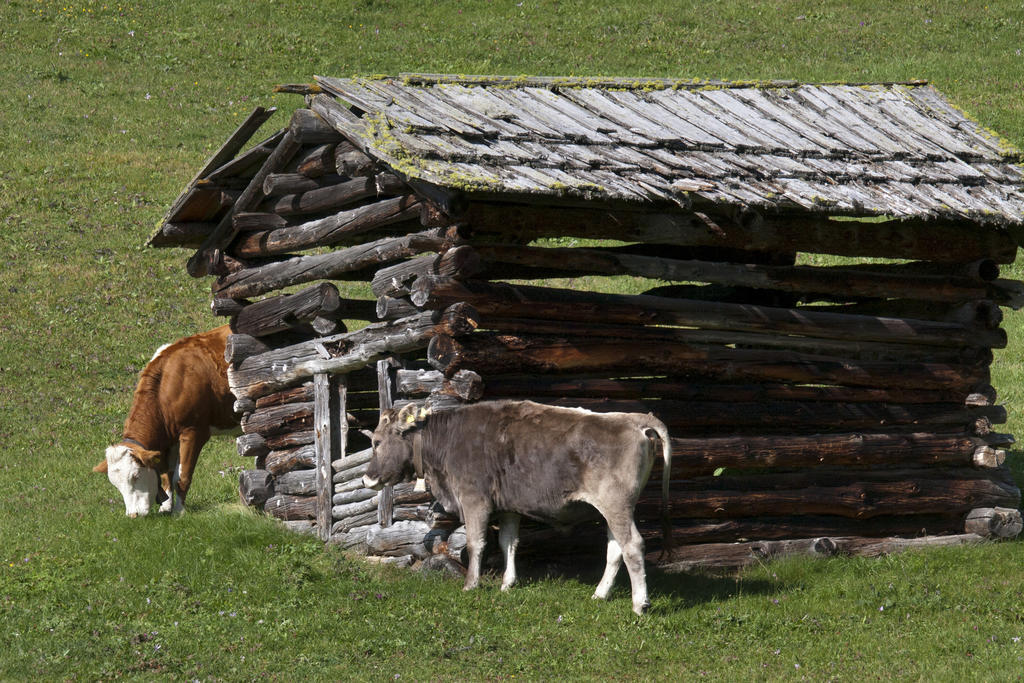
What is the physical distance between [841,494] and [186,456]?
7.28 meters

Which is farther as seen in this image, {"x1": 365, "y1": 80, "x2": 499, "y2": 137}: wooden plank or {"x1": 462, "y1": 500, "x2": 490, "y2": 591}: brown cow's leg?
{"x1": 365, "y1": 80, "x2": 499, "y2": 137}: wooden plank

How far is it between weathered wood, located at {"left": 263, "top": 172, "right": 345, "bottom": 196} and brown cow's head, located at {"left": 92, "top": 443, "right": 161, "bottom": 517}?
3538mm

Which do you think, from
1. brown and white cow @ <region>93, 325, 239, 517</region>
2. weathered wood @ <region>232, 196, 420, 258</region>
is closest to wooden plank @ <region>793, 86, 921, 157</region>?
weathered wood @ <region>232, 196, 420, 258</region>

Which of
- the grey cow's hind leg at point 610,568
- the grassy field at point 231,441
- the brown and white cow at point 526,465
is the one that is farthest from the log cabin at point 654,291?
the grey cow's hind leg at point 610,568

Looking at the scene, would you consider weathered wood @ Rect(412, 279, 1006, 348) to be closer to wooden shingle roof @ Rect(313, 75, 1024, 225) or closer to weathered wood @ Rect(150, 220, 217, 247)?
wooden shingle roof @ Rect(313, 75, 1024, 225)

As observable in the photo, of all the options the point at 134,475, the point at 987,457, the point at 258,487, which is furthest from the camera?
the point at 134,475

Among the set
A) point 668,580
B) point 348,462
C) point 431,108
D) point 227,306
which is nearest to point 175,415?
point 227,306

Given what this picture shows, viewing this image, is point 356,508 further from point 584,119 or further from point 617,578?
point 584,119

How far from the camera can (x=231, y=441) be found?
17938 millimetres

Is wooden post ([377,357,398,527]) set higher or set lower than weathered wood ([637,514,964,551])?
higher

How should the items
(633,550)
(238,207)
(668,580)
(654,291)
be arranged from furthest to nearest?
1. (238,207)
2. (654,291)
3. (668,580)
4. (633,550)

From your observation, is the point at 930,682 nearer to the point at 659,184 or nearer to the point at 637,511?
the point at 637,511

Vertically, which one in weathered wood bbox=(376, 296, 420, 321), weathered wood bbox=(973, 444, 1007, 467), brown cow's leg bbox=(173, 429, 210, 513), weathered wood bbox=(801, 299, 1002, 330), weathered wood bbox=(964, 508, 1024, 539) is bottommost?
brown cow's leg bbox=(173, 429, 210, 513)

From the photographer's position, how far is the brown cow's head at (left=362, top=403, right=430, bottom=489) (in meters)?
9.32
